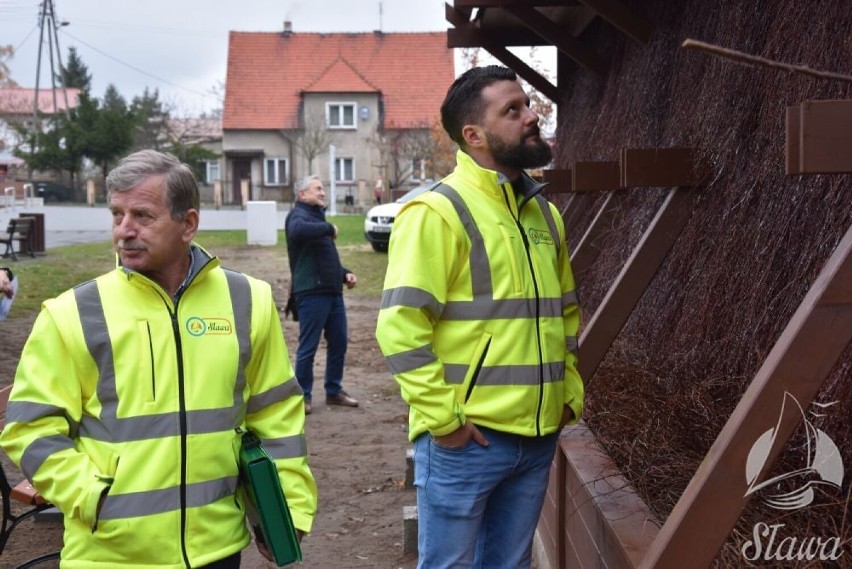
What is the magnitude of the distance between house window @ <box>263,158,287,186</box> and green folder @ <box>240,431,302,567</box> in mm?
57512

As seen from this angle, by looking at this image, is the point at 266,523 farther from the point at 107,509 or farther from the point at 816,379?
the point at 816,379

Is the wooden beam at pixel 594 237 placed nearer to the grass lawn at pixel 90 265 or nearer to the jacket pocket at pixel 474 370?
the jacket pocket at pixel 474 370

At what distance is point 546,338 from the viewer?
330 centimetres

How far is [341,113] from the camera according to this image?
58.9 meters

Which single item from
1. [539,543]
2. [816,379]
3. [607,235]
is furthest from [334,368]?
[816,379]

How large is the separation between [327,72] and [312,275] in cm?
5173

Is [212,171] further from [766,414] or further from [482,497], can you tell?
[766,414]

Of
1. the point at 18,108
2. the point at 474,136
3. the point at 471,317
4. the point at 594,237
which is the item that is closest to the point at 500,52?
the point at 594,237

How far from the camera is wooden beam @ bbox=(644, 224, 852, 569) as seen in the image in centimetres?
239

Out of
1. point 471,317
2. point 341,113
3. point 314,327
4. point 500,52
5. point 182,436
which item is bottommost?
point 314,327

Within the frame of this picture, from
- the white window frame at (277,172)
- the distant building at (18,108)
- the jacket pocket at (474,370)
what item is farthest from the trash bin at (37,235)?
the white window frame at (277,172)

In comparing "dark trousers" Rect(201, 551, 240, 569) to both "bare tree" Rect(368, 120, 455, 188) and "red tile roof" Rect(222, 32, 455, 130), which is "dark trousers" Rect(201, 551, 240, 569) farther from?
"red tile roof" Rect(222, 32, 455, 130)

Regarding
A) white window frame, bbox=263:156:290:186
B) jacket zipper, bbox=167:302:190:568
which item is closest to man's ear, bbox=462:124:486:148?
jacket zipper, bbox=167:302:190:568

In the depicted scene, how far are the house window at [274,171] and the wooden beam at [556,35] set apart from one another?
52.2 metres
